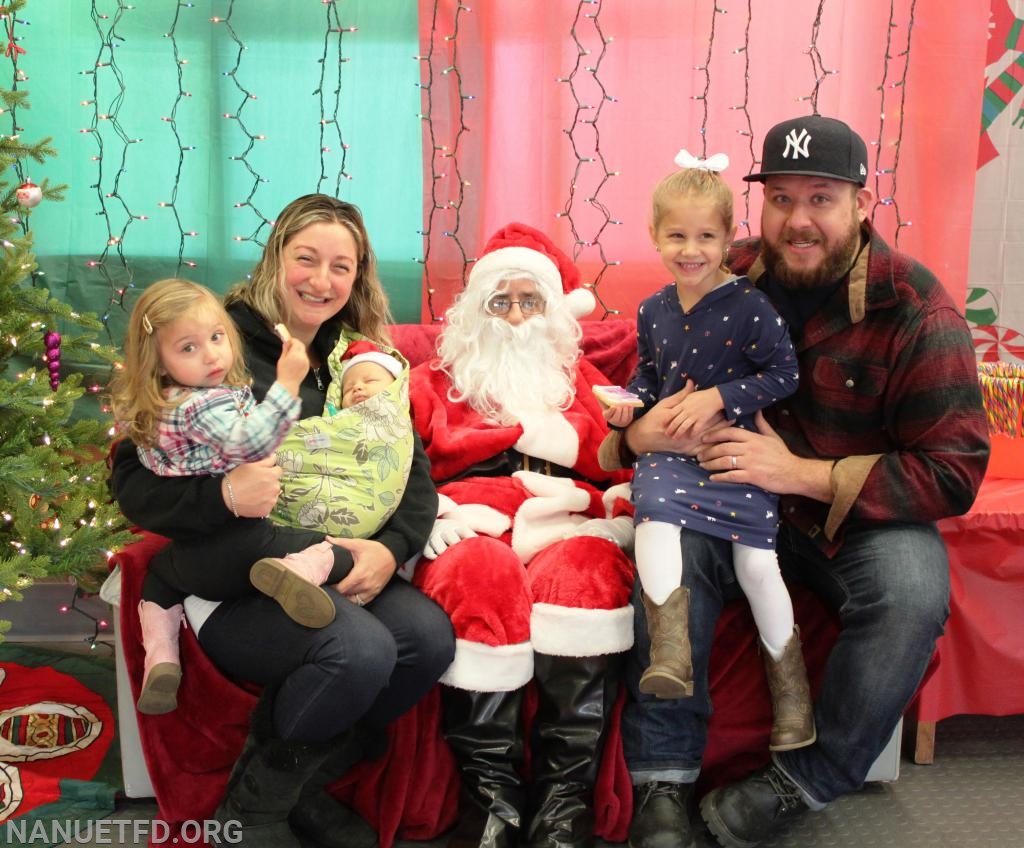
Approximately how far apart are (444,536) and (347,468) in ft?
1.01

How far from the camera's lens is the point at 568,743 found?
2.03 metres

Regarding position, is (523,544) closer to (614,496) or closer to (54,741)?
(614,496)

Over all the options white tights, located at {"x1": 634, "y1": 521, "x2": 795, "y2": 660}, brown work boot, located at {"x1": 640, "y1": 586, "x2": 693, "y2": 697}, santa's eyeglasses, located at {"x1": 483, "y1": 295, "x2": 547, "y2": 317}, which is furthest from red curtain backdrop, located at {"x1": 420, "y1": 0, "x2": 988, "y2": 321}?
brown work boot, located at {"x1": 640, "y1": 586, "x2": 693, "y2": 697}

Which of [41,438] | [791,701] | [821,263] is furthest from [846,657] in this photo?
[41,438]

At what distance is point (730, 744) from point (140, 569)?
1377 mm

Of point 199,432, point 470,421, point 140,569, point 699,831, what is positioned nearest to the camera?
point 199,432

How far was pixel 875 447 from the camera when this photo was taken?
2219 millimetres

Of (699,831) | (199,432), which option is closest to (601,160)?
(199,432)

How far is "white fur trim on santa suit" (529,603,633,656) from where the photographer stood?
2.05 m

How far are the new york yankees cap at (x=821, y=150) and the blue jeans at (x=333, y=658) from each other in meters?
1.27

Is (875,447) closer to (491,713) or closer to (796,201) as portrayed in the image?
(796,201)

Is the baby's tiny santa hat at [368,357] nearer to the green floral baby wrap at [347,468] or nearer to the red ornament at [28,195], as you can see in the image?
the green floral baby wrap at [347,468]

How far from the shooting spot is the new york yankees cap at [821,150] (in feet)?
6.99

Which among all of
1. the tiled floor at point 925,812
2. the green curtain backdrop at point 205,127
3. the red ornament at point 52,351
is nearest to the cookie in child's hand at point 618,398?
the tiled floor at point 925,812
